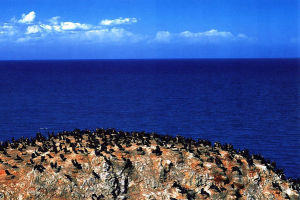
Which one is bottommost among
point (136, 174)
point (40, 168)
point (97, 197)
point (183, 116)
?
point (183, 116)

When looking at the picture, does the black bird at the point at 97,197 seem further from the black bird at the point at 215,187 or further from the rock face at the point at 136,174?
the black bird at the point at 215,187

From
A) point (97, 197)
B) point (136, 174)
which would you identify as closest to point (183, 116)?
point (136, 174)

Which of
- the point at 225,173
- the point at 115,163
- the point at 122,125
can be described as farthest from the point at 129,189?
the point at 122,125

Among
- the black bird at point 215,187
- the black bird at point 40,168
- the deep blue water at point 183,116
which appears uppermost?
the black bird at point 40,168

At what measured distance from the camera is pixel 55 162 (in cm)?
3403

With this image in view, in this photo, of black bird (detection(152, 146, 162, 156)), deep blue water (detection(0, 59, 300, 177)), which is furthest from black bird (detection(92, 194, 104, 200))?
deep blue water (detection(0, 59, 300, 177))

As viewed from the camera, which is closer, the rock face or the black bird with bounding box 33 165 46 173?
the rock face

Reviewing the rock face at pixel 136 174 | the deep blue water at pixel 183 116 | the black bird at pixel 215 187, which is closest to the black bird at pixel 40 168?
the rock face at pixel 136 174

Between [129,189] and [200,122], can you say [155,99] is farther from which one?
[129,189]

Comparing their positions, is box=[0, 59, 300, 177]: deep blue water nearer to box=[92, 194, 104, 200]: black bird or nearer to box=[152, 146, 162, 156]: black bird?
box=[152, 146, 162, 156]: black bird

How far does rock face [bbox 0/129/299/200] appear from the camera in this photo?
3253 centimetres

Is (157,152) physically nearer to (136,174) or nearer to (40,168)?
(136,174)

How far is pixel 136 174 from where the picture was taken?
34.1 meters

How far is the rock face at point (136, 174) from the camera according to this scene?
32.5 meters
